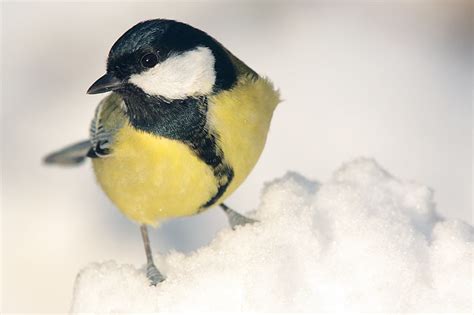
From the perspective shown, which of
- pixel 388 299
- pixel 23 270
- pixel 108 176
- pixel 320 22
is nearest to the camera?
pixel 388 299

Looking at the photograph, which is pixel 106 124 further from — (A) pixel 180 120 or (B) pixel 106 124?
(A) pixel 180 120

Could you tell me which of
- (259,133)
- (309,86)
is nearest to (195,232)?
(309,86)

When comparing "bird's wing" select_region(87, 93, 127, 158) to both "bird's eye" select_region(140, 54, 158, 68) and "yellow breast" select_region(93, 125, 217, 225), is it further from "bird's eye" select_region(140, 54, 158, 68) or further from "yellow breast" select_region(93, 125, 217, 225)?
"bird's eye" select_region(140, 54, 158, 68)

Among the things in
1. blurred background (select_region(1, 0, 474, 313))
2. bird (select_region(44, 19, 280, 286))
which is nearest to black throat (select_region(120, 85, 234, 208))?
bird (select_region(44, 19, 280, 286))

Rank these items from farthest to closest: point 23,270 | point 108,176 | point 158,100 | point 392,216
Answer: point 23,270 < point 108,176 < point 158,100 < point 392,216

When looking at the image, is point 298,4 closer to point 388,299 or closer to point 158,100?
point 158,100

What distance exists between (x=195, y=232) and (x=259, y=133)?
3.55ft

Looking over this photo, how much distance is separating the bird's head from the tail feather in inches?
31.1

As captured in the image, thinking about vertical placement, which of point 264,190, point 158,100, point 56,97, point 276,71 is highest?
point 158,100

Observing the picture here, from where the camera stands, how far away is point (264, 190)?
154 cm

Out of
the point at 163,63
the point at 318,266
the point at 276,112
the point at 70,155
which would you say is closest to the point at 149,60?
the point at 163,63

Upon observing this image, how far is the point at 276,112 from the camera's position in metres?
3.01

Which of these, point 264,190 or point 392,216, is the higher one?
point 392,216

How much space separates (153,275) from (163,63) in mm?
421
